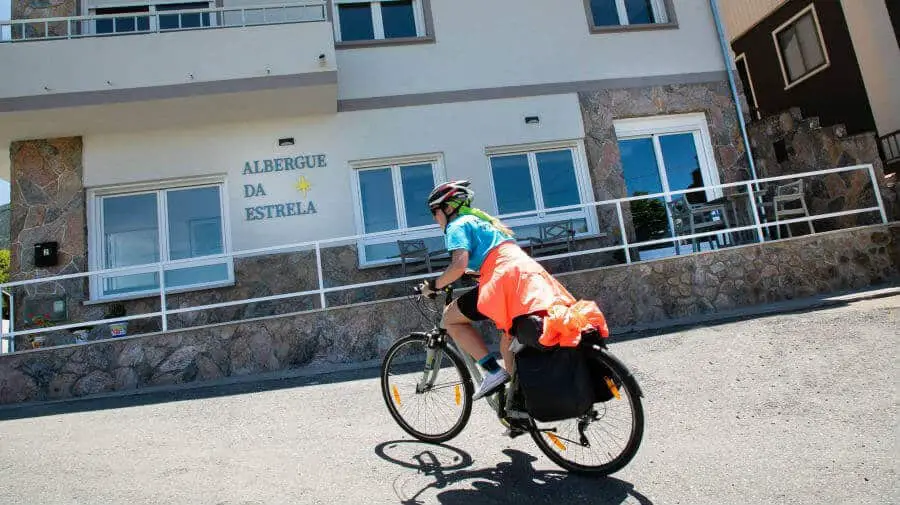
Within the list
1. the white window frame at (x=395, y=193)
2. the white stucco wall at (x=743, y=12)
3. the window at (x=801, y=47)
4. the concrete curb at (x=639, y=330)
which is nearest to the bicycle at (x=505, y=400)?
the concrete curb at (x=639, y=330)

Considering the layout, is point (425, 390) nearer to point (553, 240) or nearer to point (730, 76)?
point (553, 240)

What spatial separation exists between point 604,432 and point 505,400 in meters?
0.57

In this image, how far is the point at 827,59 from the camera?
13.9 metres

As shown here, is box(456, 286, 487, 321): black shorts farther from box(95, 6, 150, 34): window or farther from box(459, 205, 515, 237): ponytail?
box(95, 6, 150, 34): window

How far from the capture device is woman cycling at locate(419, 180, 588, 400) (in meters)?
3.16

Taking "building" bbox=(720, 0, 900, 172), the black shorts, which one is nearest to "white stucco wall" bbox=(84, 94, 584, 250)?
the black shorts

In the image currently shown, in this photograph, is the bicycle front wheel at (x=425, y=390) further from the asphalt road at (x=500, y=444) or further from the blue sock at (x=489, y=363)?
the blue sock at (x=489, y=363)

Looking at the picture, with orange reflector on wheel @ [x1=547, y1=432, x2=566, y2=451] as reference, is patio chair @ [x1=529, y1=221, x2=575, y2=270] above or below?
above

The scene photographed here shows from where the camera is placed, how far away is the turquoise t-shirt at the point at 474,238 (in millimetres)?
3410

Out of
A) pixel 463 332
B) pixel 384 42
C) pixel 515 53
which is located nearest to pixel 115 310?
pixel 384 42

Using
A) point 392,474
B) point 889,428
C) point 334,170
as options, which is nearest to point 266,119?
point 334,170

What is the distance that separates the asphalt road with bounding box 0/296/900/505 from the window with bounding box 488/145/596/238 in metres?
4.35

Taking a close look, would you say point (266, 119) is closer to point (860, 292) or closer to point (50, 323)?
point (50, 323)

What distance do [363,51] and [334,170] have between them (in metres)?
2.19
